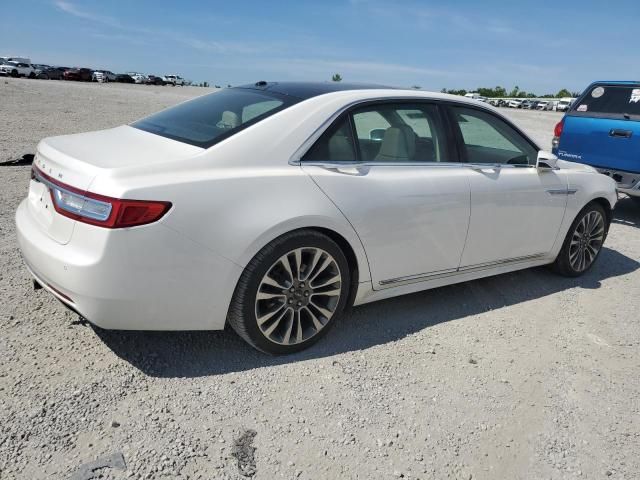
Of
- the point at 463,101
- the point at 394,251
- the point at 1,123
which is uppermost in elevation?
the point at 463,101

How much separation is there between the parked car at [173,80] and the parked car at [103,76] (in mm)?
11257

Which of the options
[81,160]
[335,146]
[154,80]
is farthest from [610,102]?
[154,80]

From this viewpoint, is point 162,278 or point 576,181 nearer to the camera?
point 162,278

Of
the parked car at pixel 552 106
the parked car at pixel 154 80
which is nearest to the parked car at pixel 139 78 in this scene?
the parked car at pixel 154 80

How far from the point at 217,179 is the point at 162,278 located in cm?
57

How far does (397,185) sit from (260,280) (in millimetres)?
1117

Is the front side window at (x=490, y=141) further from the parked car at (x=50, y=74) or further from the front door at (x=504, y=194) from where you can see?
the parked car at (x=50, y=74)

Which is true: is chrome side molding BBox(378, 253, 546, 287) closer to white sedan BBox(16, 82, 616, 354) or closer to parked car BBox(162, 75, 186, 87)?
white sedan BBox(16, 82, 616, 354)

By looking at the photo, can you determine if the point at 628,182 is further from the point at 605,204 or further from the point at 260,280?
the point at 260,280

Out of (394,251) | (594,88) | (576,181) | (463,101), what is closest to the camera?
(394,251)

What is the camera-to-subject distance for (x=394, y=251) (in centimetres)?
353

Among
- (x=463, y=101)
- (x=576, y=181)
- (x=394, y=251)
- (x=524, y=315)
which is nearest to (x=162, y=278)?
(x=394, y=251)

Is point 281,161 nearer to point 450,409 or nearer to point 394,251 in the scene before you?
point 394,251

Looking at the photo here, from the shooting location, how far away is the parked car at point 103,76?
59225 millimetres
